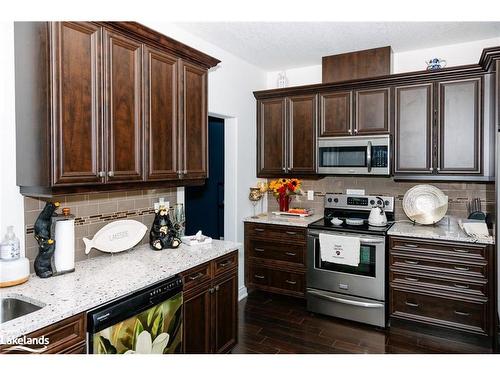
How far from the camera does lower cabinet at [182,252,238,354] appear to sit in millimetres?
2252

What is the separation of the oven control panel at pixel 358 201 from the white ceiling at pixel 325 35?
1578mm

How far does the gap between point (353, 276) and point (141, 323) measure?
2.10 metres

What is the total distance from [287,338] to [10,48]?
9.52ft

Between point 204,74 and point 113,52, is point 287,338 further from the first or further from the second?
point 113,52

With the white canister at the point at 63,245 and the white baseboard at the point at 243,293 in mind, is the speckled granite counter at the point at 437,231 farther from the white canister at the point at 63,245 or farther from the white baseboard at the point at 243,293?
the white canister at the point at 63,245

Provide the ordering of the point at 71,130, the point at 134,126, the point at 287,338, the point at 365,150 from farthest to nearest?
the point at 365,150, the point at 287,338, the point at 134,126, the point at 71,130

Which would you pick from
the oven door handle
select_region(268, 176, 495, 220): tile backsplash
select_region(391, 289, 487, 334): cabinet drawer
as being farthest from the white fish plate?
select_region(391, 289, 487, 334): cabinet drawer

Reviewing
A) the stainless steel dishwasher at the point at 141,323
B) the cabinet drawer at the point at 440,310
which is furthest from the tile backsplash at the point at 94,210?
the cabinet drawer at the point at 440,310

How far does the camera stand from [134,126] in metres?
2.18

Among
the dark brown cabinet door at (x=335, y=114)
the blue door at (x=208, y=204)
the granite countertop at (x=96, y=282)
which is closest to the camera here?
the granite countertop at (x=96, y=282)

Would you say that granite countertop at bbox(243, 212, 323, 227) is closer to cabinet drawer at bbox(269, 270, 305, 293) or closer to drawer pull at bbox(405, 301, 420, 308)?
cabinet drawer at bbox(269, 270, 305, 293)

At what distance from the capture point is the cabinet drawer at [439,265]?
9.18ft

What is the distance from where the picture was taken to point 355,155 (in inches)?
139
